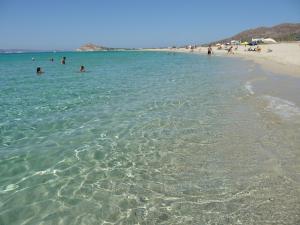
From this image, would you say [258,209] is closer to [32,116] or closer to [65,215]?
[65,215]

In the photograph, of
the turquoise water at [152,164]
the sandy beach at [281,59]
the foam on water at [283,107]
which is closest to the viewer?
the turquoise water at [152,164]

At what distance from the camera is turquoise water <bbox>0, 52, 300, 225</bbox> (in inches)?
232

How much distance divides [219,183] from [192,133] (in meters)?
3.82

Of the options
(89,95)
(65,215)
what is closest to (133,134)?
(65,215)

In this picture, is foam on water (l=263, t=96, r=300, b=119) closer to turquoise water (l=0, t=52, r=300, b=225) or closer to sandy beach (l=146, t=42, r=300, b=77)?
turquoise water (l=0, t=52, r=300, b=225)

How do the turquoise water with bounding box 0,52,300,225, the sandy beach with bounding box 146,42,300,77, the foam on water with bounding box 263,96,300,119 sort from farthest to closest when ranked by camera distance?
the sandy beach with bounding box 146,42,300,77 < the foam on water with bounding box 263,96,300,119 < the turquoise water with bounding box 0,52,300,225

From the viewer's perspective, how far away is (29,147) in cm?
960

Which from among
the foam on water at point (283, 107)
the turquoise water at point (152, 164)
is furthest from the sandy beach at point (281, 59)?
the turquoise water at point (152, 164)

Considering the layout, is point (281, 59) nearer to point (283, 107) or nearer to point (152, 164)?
point (283, 107)

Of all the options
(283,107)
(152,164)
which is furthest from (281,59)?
(152,164)

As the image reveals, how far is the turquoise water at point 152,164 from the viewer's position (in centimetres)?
588

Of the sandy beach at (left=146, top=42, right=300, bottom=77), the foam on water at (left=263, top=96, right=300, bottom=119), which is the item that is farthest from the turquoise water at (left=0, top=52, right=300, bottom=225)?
the sandy beach at (left=146, top=42, right=300, bottom=77)

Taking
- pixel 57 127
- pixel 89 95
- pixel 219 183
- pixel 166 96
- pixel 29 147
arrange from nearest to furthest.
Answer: pixel 219 183 → pixel 29 147 → pixel 57 127 → pixel 166 96 → pixel 89 95

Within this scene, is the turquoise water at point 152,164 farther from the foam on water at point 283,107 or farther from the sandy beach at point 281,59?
the sandy beach at point 281,59
